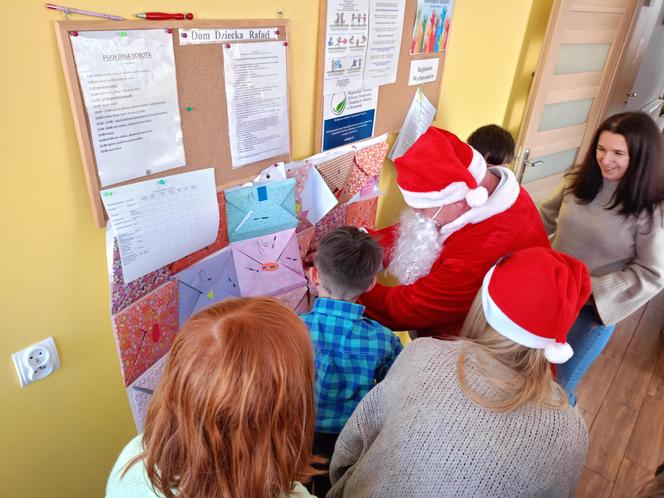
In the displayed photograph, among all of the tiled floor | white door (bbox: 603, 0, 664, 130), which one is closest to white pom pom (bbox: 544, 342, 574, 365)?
the tiled floor

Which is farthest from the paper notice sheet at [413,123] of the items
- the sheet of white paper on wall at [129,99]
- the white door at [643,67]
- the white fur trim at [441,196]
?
the white door at [643,67]

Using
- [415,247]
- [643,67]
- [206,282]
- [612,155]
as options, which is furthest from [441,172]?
[643,67]

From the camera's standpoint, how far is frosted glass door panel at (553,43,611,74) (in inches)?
92.1

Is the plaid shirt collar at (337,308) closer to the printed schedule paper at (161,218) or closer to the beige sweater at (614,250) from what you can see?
the printed schedule paper at (161,218)

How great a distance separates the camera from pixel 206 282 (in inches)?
47.8

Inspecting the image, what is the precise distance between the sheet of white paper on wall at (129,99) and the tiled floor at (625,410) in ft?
6.96

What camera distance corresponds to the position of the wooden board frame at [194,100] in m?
0.81

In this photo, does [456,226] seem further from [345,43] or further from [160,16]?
[160,16]

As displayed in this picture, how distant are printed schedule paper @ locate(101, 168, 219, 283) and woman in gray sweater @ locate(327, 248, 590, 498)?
0.59 meters

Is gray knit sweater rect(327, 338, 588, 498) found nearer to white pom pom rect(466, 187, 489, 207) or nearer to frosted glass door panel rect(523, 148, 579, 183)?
white pom pom rect(466, 187, 489, 207)

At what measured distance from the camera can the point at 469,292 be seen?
142 centimetres

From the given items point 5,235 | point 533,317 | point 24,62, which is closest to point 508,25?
point 533,317

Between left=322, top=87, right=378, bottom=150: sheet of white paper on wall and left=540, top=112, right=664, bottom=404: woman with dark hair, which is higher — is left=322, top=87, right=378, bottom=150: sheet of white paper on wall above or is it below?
above

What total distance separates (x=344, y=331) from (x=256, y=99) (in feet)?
2.14
